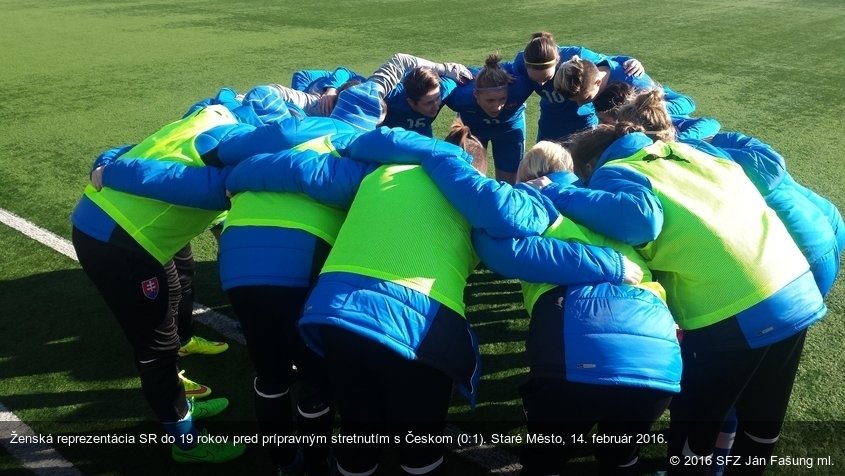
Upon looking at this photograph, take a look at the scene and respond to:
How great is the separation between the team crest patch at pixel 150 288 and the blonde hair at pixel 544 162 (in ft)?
5.69

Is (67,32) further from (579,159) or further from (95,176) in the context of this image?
(579,159)

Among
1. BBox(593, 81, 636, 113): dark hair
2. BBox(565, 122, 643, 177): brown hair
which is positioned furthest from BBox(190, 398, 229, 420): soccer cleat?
BBox(593, 81, 636, 113): dark hair

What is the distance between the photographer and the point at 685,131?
149 inches

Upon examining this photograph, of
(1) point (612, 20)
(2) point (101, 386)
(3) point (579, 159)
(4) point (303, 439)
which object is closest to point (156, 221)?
(4) point (303, 439)

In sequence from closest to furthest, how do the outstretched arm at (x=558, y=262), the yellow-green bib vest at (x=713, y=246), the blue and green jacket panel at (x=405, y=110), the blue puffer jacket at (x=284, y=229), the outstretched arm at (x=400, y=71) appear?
the outstretched arm at (x=558, y=262)
the yellow-green bib vest at (x=713, y=246)
the blue puffer jacket at (x=284, y=229)
the outstretched arm at (x=400, y=71)
the blue and green jacket panel at (x=405, y=110)

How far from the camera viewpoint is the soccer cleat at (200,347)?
435 cm

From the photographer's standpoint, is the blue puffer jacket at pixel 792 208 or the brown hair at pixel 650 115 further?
the brown hair at pixel 650 115

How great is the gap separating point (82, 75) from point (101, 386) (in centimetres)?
956

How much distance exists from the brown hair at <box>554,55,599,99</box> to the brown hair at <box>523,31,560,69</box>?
1.62 feet

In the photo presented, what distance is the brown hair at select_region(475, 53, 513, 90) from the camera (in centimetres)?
494

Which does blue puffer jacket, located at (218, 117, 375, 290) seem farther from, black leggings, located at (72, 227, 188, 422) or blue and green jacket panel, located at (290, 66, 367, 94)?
blue and green jacket panel, located at (290, 66, 367, 94)

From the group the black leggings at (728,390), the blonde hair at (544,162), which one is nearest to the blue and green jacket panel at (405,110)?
the blonde hair at (544,162)

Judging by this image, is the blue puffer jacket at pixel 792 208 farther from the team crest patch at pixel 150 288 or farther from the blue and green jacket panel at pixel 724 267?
the team crest patch at pixel 150 288

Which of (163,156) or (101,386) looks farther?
(101,386)
